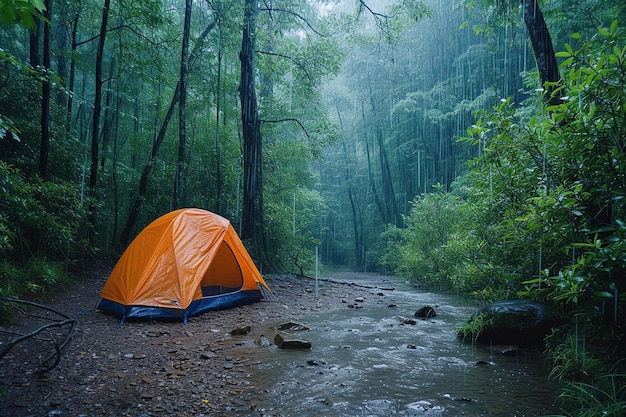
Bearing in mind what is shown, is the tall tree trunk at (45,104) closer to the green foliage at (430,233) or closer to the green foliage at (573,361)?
the green foliage at (573,361)

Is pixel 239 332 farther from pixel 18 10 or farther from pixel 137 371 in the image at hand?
pixel 18 10

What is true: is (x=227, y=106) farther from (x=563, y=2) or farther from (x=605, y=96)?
(x=605, y=96)

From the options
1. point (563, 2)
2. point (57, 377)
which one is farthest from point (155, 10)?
point (563, 2)

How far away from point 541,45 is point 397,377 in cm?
497

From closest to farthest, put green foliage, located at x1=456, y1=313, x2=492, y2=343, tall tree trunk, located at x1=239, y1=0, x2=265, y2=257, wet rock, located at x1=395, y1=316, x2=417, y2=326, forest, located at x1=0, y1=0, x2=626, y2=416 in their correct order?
1. forest, located at x1=0, y1=0, x2=626, y2=416
2. green foliage, located at x1=456, y1=313, x2=492, y2=343
3. wet rock, located at x1=395, y1=316, x2=417, y2=326
4. tall tree trunk, located at x1=239, y1=0, x2=265, y2=257

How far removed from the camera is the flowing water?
2797 mm

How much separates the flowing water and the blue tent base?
68.0 inches

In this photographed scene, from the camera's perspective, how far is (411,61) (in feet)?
75.8

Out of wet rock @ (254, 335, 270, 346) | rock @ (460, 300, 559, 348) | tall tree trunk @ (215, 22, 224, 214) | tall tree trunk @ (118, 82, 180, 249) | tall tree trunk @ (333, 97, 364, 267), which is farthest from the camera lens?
tall tree trunk @ (333, 97, 364, 267)

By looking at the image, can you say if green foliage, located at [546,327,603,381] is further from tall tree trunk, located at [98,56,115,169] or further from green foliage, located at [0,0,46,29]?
tall tree trunk, located at [98,56,115,169]

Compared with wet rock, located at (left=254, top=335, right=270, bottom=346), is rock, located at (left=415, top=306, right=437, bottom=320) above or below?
below

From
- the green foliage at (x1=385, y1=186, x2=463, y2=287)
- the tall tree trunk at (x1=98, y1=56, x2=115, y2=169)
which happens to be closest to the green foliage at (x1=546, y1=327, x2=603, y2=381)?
the green foliage at (x1=385, y1=186, x2=463, y2=287)

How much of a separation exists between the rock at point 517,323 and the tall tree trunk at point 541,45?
2.81m

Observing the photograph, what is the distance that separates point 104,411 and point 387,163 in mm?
23110
